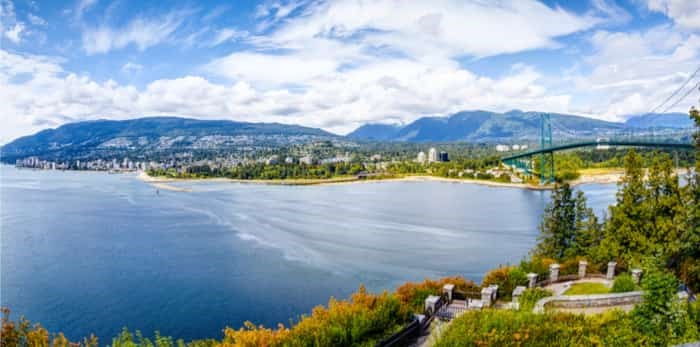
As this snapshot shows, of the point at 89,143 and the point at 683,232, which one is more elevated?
the point at 89,143

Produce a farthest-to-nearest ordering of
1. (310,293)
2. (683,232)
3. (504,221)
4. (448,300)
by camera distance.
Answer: (504,221), (310,293), (683,232), (448,300)

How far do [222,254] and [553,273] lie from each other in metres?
11.1

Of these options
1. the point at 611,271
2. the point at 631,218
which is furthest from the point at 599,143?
the point at 611,271

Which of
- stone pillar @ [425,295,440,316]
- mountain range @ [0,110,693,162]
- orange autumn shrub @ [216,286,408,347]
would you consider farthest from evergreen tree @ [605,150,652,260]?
mountain range @ [0,110,693,162]

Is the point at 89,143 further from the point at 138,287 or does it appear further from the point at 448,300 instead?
the point at 448,300

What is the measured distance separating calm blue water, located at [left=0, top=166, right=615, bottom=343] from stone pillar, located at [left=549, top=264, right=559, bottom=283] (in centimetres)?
516

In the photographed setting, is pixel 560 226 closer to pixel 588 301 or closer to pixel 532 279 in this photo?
pixel 532 279

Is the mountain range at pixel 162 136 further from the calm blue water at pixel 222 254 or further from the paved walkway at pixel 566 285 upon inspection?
the paved walkway at pixel 566 285

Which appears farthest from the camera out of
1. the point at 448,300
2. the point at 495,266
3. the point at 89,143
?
the point at 89,143

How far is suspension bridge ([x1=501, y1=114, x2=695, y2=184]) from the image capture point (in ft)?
77.8

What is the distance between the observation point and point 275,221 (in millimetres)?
22078

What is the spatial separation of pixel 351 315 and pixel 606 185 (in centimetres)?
3702

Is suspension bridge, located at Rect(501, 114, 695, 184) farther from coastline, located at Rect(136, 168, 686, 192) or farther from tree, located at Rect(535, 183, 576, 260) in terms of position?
tree, located at Rect(535, 183, 576, 260)

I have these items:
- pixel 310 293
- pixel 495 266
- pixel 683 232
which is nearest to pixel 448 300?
pixel 683 232
